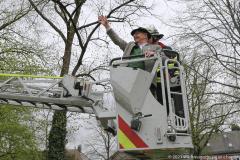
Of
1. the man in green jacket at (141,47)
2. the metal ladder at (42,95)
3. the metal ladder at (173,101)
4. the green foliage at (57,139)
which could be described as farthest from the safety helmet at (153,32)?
the green foliage at (57,139)

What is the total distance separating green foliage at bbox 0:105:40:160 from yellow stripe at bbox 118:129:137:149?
11.4m

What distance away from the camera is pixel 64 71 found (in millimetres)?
16234

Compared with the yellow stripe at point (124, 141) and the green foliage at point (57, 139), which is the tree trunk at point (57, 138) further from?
the yellow stripe at point (124, 141)

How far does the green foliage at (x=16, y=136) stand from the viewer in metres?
15.8

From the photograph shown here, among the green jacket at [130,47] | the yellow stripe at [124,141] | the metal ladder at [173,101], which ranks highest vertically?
the green jacket at [130,47]

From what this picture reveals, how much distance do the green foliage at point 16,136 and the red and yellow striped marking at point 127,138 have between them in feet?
37.4

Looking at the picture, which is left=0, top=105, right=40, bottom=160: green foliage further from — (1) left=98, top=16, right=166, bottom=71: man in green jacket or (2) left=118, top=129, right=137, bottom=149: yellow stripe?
(2) left=118, top=129, right=137, bottom=149: yellow stripe

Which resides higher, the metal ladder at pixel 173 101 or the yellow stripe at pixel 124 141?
the metal ladder at pixel 173 101

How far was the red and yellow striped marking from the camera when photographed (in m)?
4.30

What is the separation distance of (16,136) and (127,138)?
13525 millimetres

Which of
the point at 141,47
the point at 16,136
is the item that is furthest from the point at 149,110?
the point at 16,136

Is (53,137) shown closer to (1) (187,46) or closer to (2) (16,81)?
(1) (187,46)

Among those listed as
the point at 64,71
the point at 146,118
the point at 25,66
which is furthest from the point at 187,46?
the point at 146,118

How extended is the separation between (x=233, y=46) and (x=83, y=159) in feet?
171
